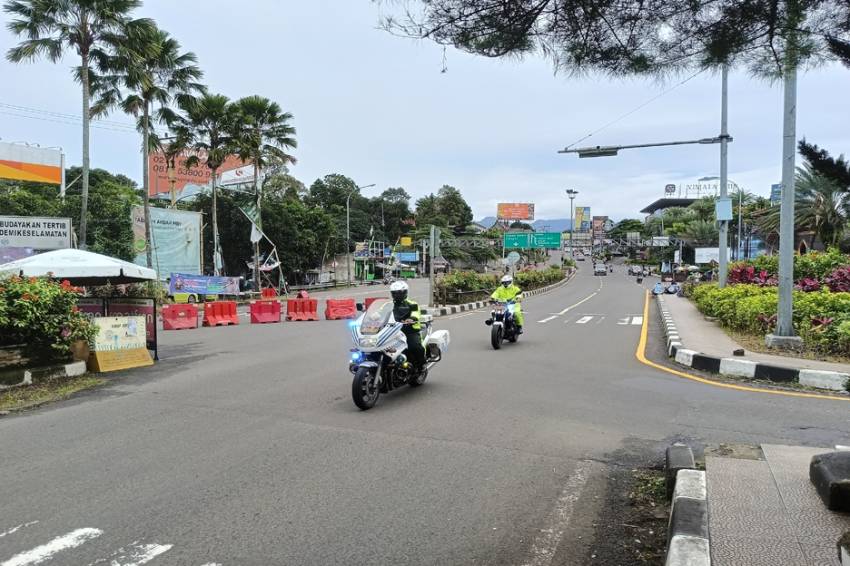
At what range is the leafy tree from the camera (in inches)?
124

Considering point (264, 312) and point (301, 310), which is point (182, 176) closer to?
point (301, 310)

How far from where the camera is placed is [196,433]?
18.4ft

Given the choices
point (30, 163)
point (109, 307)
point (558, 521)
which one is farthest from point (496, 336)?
point (30, 163)

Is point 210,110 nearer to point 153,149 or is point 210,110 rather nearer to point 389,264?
point 153,149

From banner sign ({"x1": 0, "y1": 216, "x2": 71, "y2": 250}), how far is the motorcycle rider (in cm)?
1756

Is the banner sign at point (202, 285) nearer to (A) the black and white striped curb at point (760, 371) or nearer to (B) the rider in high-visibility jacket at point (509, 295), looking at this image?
(B) the rider in high-visibility jacket at point (509, 295)

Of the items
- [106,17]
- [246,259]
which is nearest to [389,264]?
[246,259]

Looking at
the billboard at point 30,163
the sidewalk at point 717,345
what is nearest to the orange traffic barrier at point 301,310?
the sidewalk at point 717,345

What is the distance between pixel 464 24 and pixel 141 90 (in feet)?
71.3

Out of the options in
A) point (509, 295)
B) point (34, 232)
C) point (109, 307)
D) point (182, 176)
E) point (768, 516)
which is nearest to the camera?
point (768, 516)

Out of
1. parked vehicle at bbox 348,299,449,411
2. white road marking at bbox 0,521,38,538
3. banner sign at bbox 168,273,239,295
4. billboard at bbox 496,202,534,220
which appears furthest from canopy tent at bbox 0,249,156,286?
billboard at bbox 496,202,534,220

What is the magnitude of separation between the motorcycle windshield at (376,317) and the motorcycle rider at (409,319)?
19cm

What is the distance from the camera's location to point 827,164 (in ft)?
10.5

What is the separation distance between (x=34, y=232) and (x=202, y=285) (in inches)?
372
